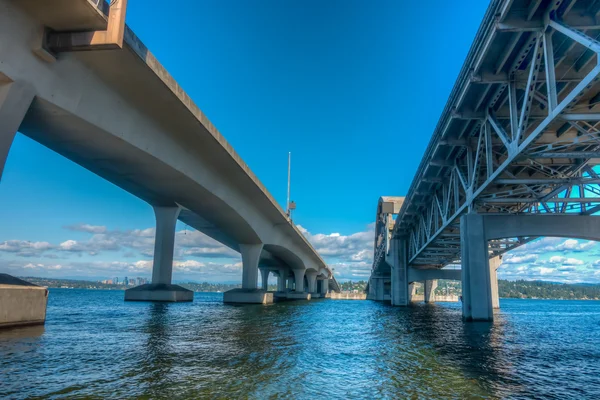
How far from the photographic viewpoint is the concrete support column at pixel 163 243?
42125mm

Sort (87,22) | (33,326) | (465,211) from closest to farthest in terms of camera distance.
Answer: (87,22), (33,326), (465,211)

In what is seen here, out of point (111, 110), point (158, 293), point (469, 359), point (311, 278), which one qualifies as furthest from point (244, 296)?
point (311, 278)

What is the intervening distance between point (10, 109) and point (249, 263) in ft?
131

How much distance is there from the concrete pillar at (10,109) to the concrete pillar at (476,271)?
25.5 metres

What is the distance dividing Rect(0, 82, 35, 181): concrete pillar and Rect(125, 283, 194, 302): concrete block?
30782mm

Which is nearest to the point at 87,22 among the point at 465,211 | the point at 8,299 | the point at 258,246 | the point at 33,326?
the point at 8,299

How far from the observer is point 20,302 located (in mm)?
16000

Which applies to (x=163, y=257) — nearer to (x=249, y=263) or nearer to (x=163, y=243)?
(x=163, y=243)

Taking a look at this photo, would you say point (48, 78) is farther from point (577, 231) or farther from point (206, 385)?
point (577, 231)

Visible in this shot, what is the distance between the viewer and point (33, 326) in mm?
16953

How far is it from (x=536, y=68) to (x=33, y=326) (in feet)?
76.0

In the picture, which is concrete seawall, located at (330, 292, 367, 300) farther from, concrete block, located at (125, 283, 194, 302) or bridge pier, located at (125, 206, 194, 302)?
bridge pier, located at (125, 206, 194, 302)

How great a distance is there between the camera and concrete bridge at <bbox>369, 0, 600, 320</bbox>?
15328mm

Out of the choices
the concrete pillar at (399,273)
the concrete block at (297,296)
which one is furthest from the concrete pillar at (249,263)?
the concrete block at (297,296)
